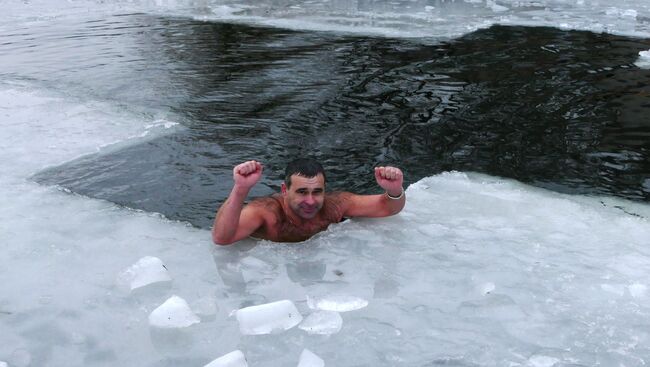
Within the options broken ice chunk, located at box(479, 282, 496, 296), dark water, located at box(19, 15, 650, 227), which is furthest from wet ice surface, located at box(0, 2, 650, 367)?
dark water, located at box(19, 15, 650, 227)

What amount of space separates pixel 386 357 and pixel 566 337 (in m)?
0.87

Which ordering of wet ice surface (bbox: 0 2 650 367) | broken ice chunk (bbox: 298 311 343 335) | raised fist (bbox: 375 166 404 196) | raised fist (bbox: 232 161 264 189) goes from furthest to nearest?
raised fist (bbox: 375 166 404 196), raised fist (bbox: 232 161 264 189), broken ice chunk (bbox: 298 311 343 335), wet ice surface (bbox: 0 2 650 367)

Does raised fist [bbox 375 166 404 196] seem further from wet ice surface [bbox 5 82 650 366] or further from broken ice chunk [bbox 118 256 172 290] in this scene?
broken ice chunk [bbox 118 256 172 290]

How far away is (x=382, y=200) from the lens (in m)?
4.36

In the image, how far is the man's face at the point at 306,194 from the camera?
13.1ft

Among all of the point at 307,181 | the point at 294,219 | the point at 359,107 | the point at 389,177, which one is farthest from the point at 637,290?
the point at 359,107

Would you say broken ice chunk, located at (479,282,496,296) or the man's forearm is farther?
the man's forearm

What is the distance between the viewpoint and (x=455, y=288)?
355 cm

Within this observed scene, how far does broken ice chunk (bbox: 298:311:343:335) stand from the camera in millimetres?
3141

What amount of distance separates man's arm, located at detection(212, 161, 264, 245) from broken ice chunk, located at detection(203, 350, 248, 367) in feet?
3.76

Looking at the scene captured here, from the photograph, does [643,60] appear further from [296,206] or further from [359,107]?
[296,206]

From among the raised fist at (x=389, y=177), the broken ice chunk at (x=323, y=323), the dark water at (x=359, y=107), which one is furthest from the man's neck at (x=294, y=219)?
the broken ice chunk at (x=323, y=323)

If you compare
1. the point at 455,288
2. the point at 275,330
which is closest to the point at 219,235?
the point at 275,330

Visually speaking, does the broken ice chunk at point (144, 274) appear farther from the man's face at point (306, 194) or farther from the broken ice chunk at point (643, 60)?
the broken ice chunk at point (643, 60)
